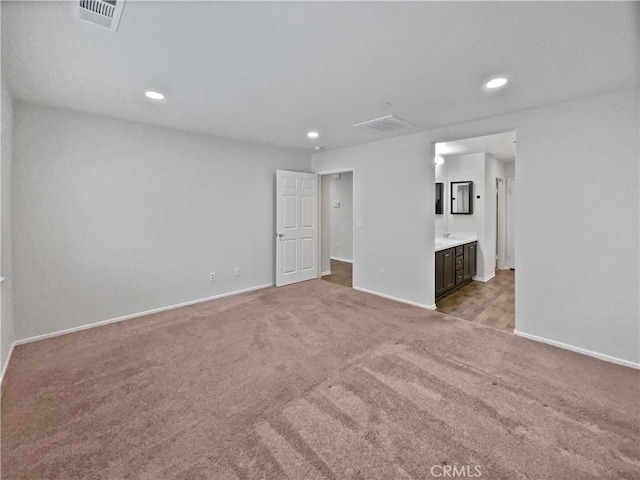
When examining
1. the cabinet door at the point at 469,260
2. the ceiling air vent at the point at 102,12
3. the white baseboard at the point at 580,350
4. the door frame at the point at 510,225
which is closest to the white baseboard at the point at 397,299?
the white baseboard at the point at 580,350

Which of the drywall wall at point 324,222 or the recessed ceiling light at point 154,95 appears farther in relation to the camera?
the drywall wall at point 324,222

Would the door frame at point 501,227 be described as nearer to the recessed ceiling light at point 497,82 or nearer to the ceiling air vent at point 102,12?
the recessed ceiling light at point 497,82

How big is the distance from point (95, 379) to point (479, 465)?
290 centimetres

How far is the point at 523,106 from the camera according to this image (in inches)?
115

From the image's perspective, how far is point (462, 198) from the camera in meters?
5.82

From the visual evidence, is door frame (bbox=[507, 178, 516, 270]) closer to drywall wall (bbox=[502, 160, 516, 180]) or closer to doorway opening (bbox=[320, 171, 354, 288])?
drywall wall (bbox=[502, 160, 516, 180])

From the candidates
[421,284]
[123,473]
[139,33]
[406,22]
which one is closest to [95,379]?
[123,473]

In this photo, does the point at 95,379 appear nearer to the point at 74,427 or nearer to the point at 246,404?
the point at 74,427

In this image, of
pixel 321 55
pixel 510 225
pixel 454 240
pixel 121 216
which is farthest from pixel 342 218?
pixel 321 55

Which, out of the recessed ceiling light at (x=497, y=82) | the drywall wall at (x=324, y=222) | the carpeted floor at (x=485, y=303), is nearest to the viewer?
the recessed ceiling light at (x=497, y=82)

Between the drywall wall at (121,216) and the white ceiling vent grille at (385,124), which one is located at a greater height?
the white ceiling vent grille at (385,124)

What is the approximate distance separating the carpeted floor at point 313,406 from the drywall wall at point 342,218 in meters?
4.44

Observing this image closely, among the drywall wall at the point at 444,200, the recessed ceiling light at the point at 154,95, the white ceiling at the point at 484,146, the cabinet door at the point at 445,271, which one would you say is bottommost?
the cabinet door at the point at 445,271

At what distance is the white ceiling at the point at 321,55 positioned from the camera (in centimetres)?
158
